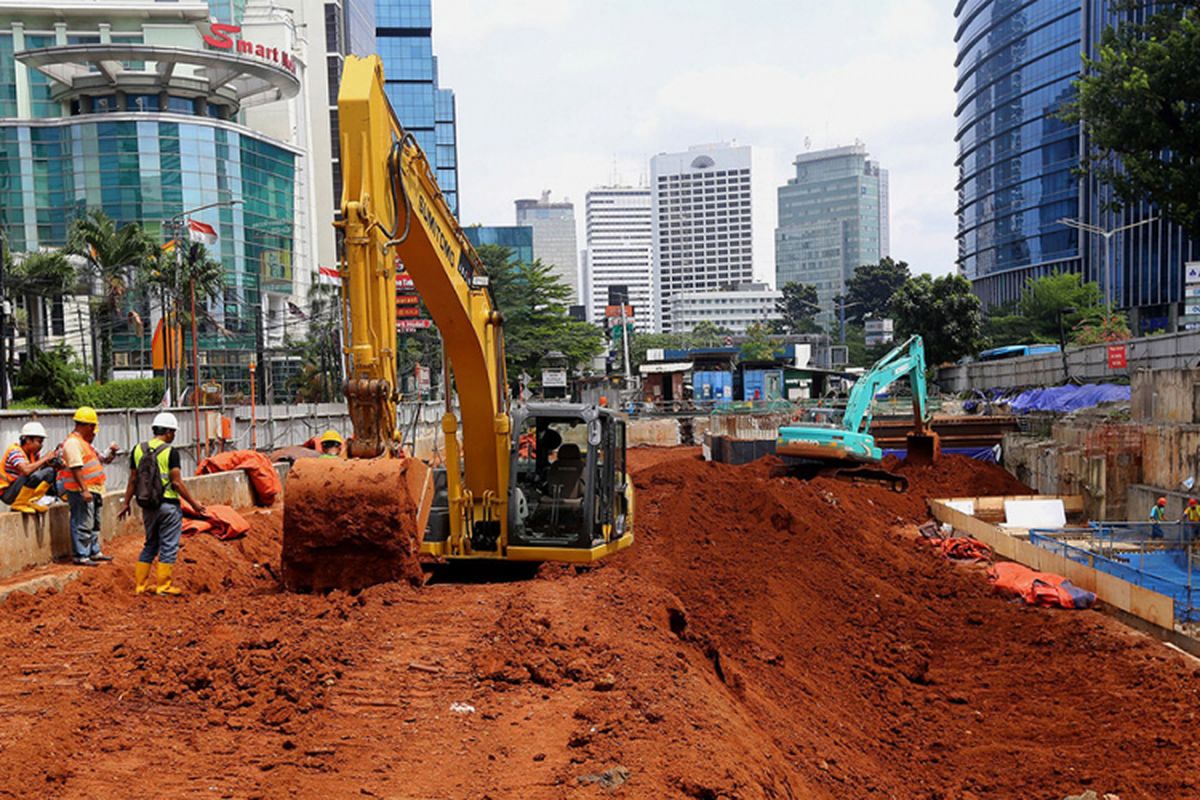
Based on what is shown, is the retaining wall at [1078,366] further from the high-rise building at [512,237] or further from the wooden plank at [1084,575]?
the high-rise building at [512,237]

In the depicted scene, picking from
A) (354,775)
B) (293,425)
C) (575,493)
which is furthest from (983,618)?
(293,425)

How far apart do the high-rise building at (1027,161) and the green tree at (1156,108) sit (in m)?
50.2

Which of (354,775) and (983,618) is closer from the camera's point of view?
(354,775)

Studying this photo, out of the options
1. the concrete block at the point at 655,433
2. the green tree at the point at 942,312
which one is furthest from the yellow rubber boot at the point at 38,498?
the green tree at the point at 942,312

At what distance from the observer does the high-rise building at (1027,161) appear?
76562 mm

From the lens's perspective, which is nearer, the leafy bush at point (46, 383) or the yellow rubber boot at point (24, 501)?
the yellow rubber boot at point (24, 501)

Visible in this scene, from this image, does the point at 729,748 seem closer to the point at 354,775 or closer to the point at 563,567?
the point at 354,775

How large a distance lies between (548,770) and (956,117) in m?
116

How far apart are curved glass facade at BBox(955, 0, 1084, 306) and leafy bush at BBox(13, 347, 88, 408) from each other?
73.4 metres

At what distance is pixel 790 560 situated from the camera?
14.9m

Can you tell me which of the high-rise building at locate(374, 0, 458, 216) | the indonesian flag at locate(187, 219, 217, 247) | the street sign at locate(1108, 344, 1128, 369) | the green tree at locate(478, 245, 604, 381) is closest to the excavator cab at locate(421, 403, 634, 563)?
the street sign at locate(1108, 344, 1128, 369)

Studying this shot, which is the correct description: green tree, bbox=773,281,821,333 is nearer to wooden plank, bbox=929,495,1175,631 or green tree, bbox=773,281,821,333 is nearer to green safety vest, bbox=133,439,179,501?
wooden plank, bbox=929,495,1175,631

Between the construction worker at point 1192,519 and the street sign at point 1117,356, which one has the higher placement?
the street sign at point 1117,356

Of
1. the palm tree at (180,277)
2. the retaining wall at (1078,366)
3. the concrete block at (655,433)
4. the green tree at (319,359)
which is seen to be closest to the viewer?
the retaining wall at (1078,366)
